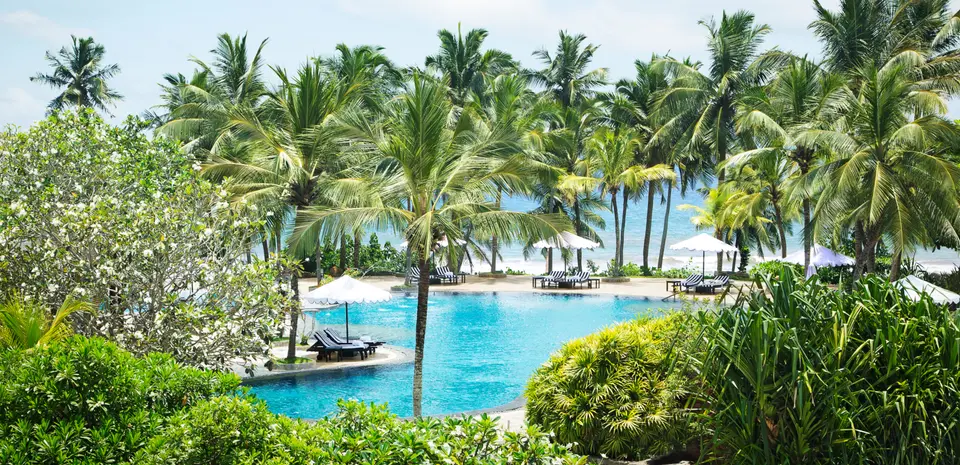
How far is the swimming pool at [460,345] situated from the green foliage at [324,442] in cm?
437

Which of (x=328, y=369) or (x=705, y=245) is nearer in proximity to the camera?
(x=328, y=369)

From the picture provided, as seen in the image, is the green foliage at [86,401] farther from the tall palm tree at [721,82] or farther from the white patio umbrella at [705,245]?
the tall palm tree at [721,82]

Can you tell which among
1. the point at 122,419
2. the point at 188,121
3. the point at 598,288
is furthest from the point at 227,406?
the point at 598,288

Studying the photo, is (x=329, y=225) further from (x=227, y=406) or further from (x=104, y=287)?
(x=227, y=406)

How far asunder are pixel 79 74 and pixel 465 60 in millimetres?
22820

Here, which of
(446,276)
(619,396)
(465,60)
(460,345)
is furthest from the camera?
(465,60)

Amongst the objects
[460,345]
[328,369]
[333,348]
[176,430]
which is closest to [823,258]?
[460,345]

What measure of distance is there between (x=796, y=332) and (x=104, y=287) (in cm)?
712

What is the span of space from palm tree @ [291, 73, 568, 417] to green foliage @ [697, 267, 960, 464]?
16.8 ft

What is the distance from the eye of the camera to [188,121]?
2331cm

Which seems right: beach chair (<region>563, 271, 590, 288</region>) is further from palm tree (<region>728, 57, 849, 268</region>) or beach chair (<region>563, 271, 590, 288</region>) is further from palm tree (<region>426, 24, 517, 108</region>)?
palm tree (<region>426, 24, 517, 108</region>)

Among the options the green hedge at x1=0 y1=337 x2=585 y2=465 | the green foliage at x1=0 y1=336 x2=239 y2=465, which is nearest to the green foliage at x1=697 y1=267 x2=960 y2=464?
the green hedge at x1=0 y1=337 x2=585 y2=465

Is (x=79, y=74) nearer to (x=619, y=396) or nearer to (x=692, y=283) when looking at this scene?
(x=692, y=283)

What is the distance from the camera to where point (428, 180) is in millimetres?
10586
